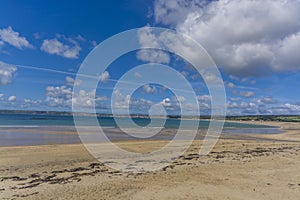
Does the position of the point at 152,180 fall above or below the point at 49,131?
below

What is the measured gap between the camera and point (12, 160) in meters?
14.6

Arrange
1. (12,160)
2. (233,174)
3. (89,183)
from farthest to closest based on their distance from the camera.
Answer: (12,160) → (233,174) → (89,183)

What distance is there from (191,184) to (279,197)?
2904mm

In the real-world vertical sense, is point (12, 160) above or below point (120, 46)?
below

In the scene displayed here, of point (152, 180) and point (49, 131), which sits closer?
point (152, 180)

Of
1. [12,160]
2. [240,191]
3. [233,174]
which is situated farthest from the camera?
[12,160]

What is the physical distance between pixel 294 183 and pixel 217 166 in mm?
3822

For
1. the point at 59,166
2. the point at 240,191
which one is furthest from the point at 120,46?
the point at 240,191

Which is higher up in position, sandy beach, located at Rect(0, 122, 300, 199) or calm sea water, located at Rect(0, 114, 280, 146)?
calm sea water, located at Rect(0, 114, 280, 146)

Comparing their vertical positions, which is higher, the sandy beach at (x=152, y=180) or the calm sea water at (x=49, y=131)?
the calm sea water at (x=49, y=131)

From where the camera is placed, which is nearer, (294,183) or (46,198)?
(46,198)

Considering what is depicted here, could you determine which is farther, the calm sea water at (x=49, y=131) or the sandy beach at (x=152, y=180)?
the calm sea water at (x=49, y=131)

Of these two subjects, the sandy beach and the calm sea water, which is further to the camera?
the calm sea water

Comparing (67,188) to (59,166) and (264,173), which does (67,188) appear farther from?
(264,173)
